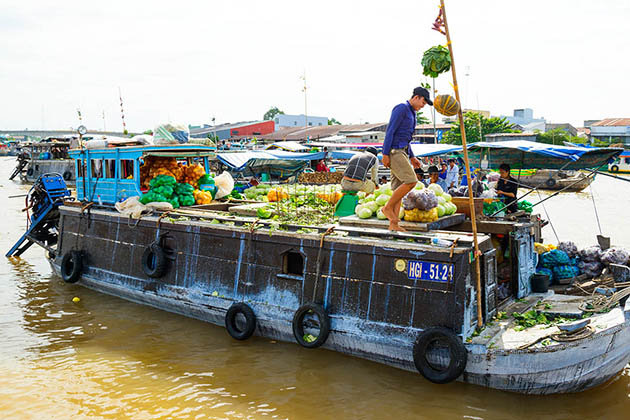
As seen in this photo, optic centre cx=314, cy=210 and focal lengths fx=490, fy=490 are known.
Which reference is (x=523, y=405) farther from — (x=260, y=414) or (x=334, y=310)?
(x=260, y=414)

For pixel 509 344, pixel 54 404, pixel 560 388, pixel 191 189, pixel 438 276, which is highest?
pixel 191 189

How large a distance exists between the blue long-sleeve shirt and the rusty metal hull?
1226 mm

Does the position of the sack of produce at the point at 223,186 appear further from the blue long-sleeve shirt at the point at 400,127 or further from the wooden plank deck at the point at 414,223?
the blue long-sleeve shirt at the point at 400,127

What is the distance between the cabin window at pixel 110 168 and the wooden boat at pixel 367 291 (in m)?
0.41

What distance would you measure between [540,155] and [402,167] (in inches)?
173

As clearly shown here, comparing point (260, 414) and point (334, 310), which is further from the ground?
point (334, 310)

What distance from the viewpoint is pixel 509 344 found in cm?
521

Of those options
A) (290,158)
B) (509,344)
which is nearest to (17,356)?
(509,344)

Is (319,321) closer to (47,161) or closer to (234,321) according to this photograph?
(234,321)

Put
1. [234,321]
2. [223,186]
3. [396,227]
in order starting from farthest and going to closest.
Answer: [223,186]
[234,321]
[396,227]

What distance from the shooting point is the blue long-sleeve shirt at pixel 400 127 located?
5984 mm

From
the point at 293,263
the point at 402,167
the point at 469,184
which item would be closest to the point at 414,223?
the point at 402,167

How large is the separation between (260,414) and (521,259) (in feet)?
13.0

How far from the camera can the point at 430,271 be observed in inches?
218
